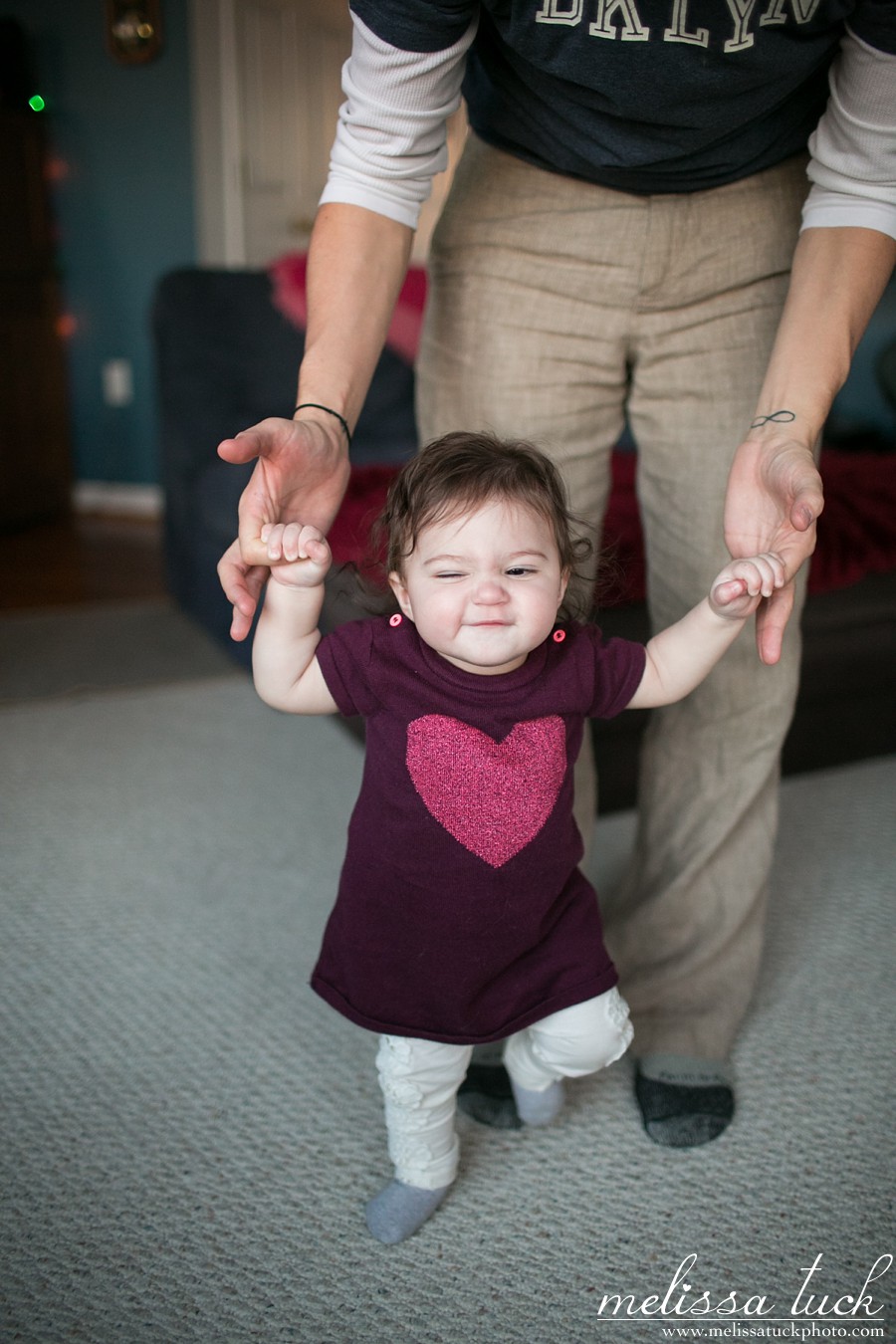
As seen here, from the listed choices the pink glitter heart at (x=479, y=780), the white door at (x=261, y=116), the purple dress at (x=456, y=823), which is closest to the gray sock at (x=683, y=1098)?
the purple dress at (x=456, y=823)

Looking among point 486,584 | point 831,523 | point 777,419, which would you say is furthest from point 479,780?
point 831,523

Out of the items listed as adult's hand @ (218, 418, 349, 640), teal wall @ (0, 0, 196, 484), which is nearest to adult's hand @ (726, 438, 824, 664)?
adult's hand @ (218, 418, 349, 640)

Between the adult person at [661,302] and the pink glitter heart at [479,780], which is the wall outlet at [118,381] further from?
the pink glitter heart at [479,780]

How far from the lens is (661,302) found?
1007mm

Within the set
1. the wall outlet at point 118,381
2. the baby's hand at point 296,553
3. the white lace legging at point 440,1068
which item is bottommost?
the wall outlet at point 118,381

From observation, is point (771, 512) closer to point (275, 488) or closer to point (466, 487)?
point (466, 487)

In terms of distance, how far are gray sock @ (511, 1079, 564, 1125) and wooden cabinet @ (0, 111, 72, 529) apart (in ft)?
10.7

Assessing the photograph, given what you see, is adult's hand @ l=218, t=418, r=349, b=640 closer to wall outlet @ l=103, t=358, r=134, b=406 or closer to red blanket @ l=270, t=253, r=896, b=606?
red blanket @ l=270, t=253, r=896, b=606

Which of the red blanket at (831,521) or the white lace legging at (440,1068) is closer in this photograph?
the white lace legging at (440,1068)

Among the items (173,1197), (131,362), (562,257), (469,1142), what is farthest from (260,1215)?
(131,362)

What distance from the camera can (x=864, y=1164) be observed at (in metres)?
1.05

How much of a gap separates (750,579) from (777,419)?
0.17 m

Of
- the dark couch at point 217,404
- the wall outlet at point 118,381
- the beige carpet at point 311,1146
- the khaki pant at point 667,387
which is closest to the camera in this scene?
the beige carpet at point 311,1146

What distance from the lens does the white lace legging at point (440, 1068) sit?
93 cm
